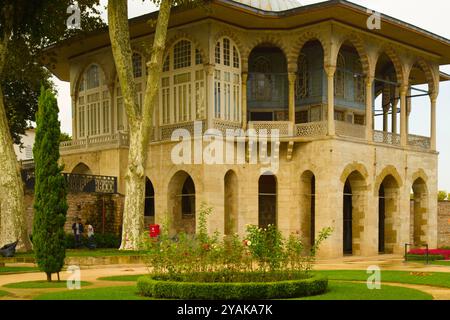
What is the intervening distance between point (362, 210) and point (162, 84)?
1074 cm

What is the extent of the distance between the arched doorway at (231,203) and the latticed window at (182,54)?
524cm

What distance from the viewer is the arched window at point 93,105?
3634 cm

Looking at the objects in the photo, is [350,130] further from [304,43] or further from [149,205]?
[149,205]

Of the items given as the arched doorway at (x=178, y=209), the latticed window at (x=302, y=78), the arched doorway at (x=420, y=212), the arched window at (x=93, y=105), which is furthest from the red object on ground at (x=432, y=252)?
the arched window at (x=93, y=105)

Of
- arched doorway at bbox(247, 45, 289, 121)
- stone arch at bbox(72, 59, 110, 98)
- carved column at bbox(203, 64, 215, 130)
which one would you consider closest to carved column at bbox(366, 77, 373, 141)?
arched doorway at bbox(247, 45, 289, 121)

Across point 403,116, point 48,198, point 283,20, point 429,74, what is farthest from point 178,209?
point 48,198

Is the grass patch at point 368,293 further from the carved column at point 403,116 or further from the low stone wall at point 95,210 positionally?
the carved column at point 403,116

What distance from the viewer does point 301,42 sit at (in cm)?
3156

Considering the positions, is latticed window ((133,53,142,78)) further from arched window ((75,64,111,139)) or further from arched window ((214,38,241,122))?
arched window ((214,38,241,122))

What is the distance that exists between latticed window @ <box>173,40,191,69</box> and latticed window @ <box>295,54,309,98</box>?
223 inches

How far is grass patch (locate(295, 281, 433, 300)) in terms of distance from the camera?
13.9m

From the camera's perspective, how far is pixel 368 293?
578 inches

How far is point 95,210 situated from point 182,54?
7915mm
